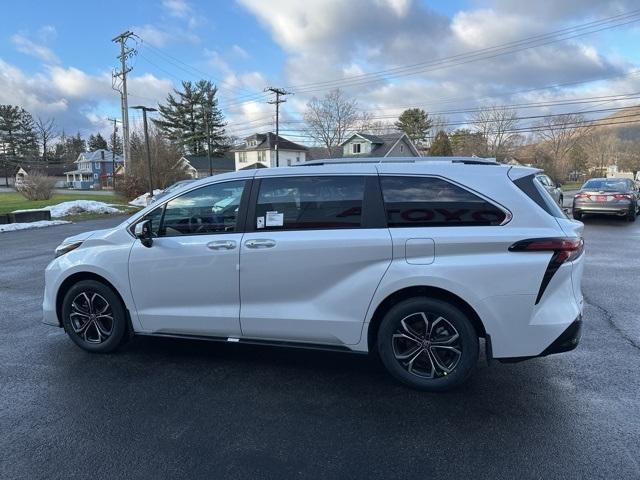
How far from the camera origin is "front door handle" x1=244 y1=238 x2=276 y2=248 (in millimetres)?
3951

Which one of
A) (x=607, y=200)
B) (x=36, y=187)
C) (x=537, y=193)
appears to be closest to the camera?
(x=537, y=193)

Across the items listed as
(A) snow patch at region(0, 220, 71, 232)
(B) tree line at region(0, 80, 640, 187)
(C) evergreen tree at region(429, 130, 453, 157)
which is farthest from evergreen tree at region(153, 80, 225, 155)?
(A) snow patch at region(0, 220, 71, 232)

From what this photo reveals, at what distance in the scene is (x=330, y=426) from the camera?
10.8 feet

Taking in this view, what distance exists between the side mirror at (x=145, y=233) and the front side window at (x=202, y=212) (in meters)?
0.06

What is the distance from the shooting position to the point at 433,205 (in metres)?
3.72

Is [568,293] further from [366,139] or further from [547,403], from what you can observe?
[366,139]

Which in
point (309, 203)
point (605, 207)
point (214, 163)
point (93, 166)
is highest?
point (93, 166)

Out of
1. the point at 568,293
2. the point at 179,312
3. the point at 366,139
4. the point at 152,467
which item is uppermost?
the point at 366,139

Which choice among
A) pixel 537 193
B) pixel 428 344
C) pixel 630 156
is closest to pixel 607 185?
pixel 537 193

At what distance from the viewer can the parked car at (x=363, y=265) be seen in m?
3.49

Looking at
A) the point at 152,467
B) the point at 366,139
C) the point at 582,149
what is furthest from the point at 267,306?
the point at 582,149

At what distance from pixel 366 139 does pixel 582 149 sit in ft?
157

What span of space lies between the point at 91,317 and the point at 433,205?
3.39 metres

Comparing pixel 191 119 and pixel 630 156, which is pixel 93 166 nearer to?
pixel 191 119
